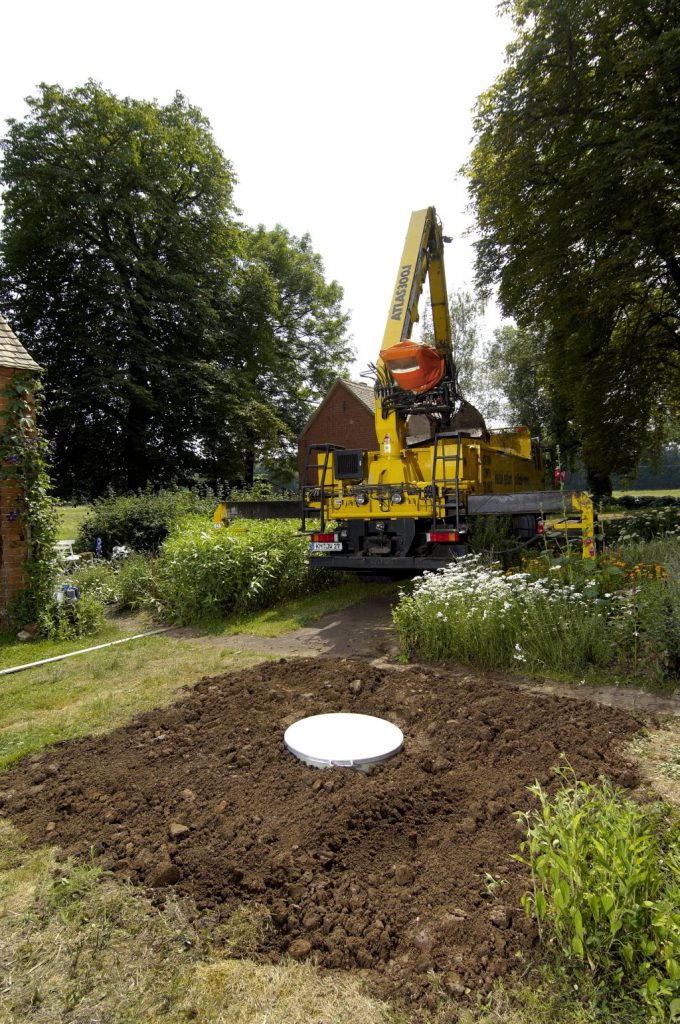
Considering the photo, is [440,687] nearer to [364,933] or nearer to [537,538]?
[364,933]

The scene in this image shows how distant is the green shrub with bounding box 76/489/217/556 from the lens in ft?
41.4

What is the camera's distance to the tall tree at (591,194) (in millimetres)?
11094

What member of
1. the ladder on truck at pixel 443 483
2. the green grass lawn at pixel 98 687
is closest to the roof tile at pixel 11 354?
the green grass lawn at pixel 98 687


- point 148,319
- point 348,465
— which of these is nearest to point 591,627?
point 348,465

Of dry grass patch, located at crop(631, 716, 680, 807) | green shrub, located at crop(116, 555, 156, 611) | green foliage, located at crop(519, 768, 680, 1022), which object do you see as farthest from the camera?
green shrub, located at crop(116, 555, 156, 611)

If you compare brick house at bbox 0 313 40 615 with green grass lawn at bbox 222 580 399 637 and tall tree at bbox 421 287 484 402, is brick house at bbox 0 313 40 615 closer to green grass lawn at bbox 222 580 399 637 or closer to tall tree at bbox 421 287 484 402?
green grass lawn at bbox 222 580 399 637

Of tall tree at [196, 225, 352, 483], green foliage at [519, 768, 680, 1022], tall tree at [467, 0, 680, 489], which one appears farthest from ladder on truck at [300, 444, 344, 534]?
tall tree at [196, 225, 352, 483]

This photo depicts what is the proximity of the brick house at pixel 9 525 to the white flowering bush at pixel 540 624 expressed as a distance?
4.71m

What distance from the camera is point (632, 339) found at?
53.0 feet

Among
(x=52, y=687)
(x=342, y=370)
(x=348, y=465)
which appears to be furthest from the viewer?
(x=342, y=370)

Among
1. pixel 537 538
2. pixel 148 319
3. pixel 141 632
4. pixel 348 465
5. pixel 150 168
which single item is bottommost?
pixel 141 632

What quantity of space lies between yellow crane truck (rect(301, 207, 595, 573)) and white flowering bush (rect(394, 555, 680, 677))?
1.35 m

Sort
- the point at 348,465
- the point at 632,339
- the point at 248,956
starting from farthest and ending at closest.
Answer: the point at 632,339 → the point at 348,465 → the point at 248,956

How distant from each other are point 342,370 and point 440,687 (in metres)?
31.8
